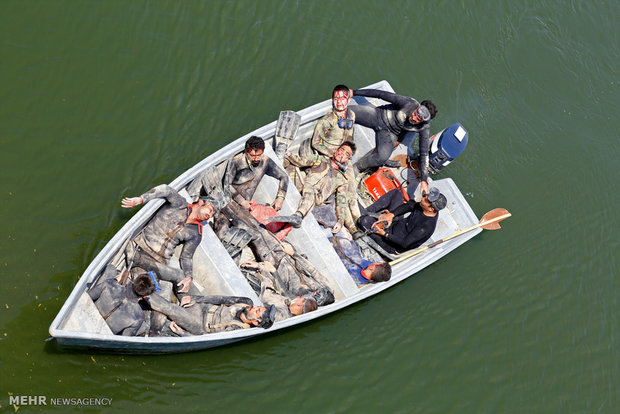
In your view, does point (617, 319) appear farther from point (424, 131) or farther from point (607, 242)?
point (424, 131)

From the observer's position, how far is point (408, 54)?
14.8 meters

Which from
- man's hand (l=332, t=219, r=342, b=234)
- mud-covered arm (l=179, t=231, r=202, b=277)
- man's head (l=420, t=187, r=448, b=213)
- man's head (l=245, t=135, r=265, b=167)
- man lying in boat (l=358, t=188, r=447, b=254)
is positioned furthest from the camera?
man's hand (l=332, t=219, r=342, b=234)

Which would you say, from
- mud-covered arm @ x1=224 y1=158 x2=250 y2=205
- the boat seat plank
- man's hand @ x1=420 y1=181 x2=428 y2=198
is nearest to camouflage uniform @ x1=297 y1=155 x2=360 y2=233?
the boat seat plank

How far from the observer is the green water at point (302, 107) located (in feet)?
30.6

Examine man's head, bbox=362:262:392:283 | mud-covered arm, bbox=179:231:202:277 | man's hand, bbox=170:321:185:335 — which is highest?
mud-covered arm, bbox=179:231:202:277

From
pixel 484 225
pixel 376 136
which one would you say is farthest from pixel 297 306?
pixel 484 225

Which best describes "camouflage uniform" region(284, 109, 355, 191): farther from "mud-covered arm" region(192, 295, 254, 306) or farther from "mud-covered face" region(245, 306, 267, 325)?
"mud-covered face" region(245, 306, 267, 325)

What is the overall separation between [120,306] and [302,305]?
9.22 feet

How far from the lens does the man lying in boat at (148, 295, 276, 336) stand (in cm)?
832

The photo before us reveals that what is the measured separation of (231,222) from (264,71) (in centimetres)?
469

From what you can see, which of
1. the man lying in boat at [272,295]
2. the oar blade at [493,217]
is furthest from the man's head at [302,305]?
the oar blade at [493,217]

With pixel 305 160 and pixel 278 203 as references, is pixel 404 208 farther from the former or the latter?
pixel 278 203

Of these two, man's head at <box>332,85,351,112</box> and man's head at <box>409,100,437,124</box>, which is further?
man's head at <box>409,100,437,124</box>

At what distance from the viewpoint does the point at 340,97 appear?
1033cm
